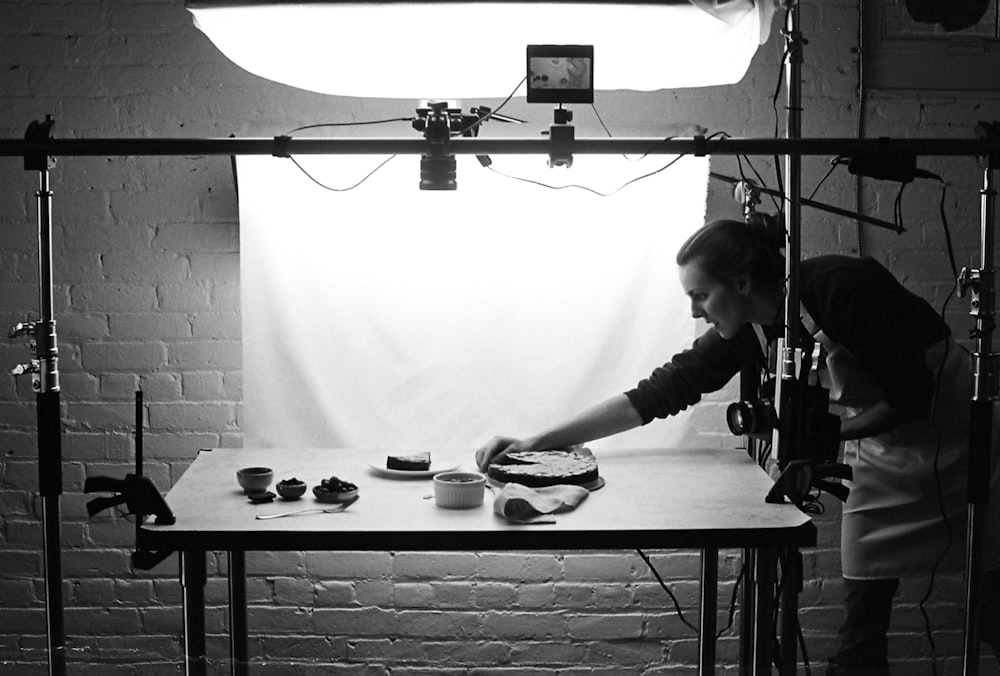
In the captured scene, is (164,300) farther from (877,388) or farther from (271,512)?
(877,388)

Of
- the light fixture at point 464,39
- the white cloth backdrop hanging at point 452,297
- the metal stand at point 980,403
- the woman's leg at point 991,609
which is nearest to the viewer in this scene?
the metal stand at point 980,403

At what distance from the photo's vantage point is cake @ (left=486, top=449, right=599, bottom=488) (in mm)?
2014

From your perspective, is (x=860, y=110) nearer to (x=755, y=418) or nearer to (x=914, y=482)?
(x=914, y=482)

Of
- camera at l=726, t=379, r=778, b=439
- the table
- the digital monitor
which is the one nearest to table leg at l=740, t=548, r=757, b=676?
the table

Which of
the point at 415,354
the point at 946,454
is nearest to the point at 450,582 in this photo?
the point at 415,354

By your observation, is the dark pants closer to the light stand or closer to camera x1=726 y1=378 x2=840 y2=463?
camera x1=726 y1=378 x2=840 y2=463

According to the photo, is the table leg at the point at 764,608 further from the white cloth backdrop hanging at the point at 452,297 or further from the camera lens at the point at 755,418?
the white cloth backdrop hanging at the point at 452,297

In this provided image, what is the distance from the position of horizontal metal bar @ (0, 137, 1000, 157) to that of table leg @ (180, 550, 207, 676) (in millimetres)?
714

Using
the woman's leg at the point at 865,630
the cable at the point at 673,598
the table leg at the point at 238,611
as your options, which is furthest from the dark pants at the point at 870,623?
the table leg at the point at 238,611

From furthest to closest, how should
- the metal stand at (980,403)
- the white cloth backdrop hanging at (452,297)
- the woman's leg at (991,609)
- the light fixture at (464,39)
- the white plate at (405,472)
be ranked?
1. the white cloth backdrop hanging at (452,297)
2. the woman's leg at (991,609)
3. the white plate at (405,472)
4. the light fixture at (464,39)
5. the metal stand at (980,403)

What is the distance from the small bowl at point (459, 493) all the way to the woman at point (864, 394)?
0.26 metres

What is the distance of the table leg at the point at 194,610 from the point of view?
1837mm

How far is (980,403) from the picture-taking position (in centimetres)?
189

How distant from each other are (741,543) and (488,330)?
43.2 inches
